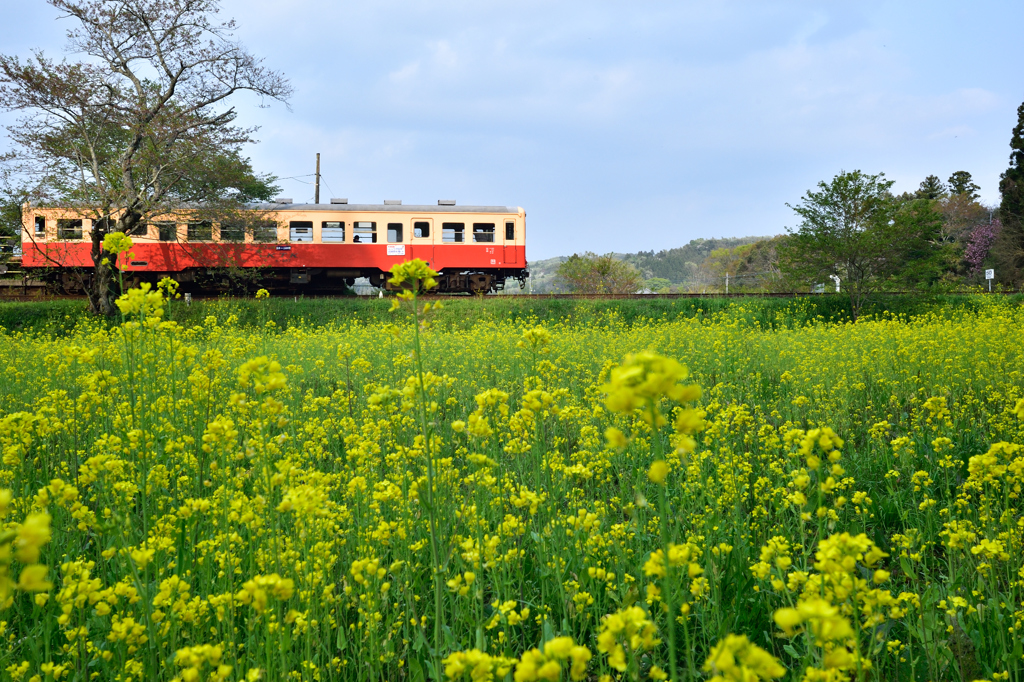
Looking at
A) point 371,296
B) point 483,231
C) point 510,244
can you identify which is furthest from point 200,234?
point 510,244

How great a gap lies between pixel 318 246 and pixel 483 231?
4472 millimetres

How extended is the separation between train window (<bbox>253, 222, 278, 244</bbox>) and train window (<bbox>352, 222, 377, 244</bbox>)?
1972 millimetres

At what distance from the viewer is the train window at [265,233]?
13859 millimetres

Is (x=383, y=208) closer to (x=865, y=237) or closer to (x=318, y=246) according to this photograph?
(x=318, y=246)

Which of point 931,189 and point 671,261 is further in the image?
point 671,261

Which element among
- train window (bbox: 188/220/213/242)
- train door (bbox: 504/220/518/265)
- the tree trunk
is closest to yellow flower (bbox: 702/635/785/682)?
the tree trunk

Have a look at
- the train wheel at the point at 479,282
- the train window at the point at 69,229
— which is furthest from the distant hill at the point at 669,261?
the train window at the point at 69,229

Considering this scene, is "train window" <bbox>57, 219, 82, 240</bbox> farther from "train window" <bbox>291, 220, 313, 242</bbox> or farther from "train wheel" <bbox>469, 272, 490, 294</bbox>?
"train wheel" <bbox>469, 272, 490, 294</bbox>

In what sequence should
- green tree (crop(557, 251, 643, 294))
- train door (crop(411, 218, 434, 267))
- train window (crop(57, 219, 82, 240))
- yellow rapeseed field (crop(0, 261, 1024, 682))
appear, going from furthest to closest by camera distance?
green tree (crop(557, 251, 643, 294)) → train door (crop(411, 218, 434, 267)) → train window (crop(57, 219, 82, 240)) → yellow rapeseed field (crop(0, 261, 1024, 682))

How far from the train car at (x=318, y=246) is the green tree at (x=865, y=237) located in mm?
7292

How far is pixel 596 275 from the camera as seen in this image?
91.9ft

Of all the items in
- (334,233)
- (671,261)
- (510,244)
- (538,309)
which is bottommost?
(538,309)

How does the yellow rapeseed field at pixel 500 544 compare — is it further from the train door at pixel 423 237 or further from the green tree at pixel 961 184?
the green tree at pixel 961 184

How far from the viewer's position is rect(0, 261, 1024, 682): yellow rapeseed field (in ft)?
3.48
